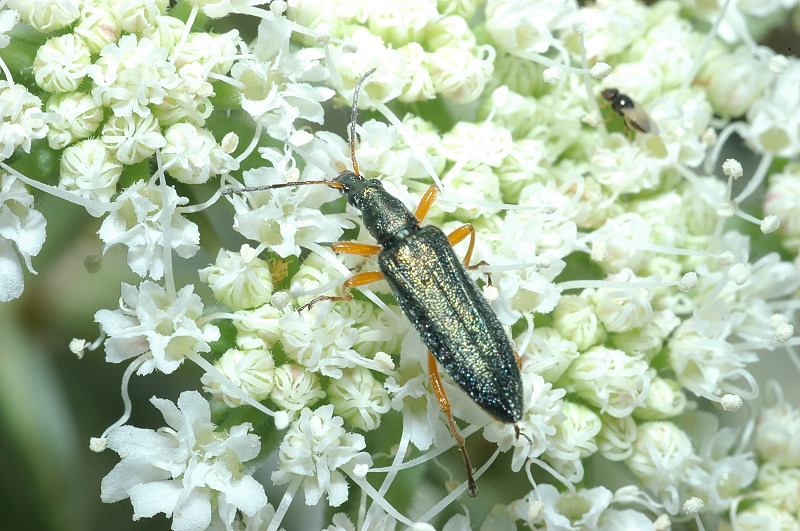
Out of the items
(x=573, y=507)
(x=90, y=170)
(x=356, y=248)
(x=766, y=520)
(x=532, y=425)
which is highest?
(x=90, y=170)

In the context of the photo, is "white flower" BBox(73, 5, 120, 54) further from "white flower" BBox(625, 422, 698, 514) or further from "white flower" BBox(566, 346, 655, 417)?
"white flower" BBox(625, 422, 698, 514)

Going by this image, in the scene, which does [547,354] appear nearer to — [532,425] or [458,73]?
[532,425]

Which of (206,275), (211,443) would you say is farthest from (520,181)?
(211,443)

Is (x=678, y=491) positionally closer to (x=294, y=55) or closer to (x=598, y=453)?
(x=598, y=453)

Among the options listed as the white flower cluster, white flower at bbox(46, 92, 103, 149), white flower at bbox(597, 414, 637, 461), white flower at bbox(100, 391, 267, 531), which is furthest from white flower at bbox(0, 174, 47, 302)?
white flower at bbox(597, 414, 637, 461)

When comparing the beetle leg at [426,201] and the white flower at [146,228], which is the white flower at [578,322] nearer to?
the beetle leg at [426,201]

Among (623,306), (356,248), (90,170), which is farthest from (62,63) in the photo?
(623,306)

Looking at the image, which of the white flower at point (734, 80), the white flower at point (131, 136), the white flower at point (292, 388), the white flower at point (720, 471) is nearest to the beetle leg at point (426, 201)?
the white flower at point (292, 388)
